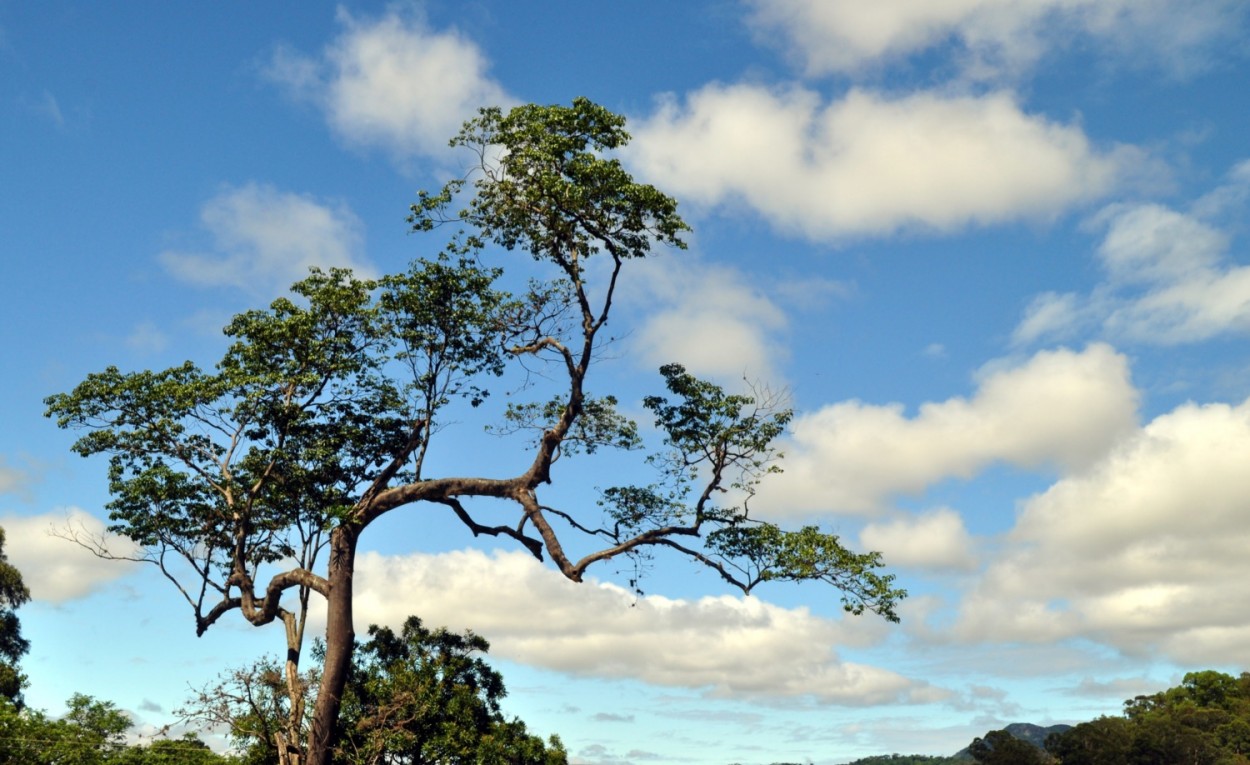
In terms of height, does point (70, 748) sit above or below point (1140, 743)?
below

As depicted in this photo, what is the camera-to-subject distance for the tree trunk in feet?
75.2

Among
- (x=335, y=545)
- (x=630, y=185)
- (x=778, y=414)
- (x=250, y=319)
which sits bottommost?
(x=335, y=545)

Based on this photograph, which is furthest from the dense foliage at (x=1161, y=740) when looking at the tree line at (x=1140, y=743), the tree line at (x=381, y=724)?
the tree line at (x=381, y=724)

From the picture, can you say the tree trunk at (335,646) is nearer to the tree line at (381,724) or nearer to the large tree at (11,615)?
the tree line at (381,724)

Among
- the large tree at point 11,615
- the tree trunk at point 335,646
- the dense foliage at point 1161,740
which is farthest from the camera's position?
the dense foliage at point 1161,740

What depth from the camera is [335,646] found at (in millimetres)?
23438

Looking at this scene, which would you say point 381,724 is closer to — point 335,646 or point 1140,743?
point 335,646

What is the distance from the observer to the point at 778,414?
966 inches

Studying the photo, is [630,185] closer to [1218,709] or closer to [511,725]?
[511,725]

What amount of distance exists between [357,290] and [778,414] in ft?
33.5

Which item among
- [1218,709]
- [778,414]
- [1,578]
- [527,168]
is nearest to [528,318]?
[527,168]

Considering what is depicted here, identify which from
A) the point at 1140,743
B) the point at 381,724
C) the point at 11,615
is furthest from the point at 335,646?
the point at 1140,743

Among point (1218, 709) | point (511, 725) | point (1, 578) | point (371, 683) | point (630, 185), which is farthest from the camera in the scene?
point (1218, 709)

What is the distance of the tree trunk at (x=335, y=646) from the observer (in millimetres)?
22922
